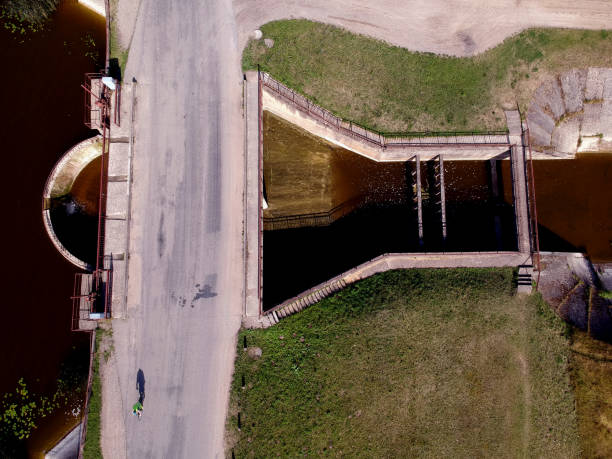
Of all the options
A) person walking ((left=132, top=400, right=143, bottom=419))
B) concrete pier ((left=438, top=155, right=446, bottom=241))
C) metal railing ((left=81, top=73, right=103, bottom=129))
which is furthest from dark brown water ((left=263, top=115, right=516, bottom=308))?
person walking ((left=132, top=400, right=143, bottom=419))

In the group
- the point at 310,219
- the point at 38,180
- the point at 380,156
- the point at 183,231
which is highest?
the point at 380,156

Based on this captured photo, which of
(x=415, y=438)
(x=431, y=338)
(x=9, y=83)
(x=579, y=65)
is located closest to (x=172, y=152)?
(x=9, y=83)

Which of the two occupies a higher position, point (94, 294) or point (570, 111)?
point (570, 111)

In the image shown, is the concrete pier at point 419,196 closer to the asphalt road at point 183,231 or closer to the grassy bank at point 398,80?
the grassy bank at point 398,80

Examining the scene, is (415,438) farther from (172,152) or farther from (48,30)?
(48,30)

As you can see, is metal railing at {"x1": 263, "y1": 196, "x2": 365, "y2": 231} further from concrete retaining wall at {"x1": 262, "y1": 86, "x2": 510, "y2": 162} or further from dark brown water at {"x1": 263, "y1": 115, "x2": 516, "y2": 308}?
concrete retaining wall at {"x1": 262, "y1": 86, "x2": 510, "y2": 162}

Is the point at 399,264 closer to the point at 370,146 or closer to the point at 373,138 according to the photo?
the point at 370,146

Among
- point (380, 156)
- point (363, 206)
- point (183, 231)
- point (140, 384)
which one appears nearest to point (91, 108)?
point (183, 231)
